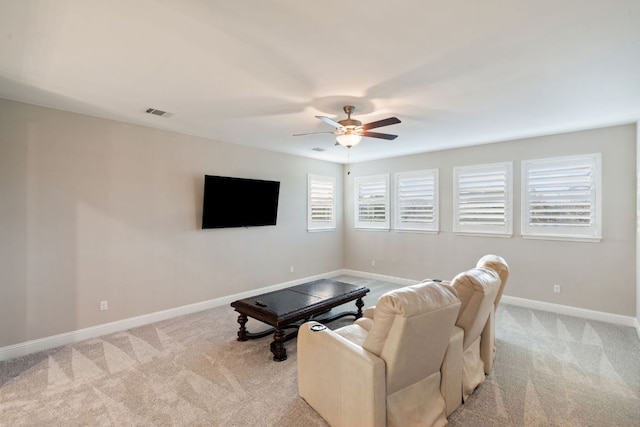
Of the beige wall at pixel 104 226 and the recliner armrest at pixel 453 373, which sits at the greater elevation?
the beige wall at pixel 104 226

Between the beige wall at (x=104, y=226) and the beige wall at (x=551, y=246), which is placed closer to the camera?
the beige wall at (x=104, y=226)

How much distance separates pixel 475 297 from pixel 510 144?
147 inches

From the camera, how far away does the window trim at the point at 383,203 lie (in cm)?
662

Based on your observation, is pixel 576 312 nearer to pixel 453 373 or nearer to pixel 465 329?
pixel 465 329

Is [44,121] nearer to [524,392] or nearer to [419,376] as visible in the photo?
[419,376]

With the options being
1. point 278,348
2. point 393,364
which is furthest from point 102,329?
point 393,364

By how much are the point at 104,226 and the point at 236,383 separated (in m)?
2.64

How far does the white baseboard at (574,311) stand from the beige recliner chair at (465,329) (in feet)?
9.77

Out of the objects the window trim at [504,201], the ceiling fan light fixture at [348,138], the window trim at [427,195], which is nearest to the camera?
the ceiling fan light fixture at [348,138]

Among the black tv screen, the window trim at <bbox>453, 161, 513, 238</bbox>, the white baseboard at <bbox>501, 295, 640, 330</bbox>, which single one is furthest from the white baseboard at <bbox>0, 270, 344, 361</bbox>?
the white baseboard at <bbox>501, 295, 640, 330</bbox>

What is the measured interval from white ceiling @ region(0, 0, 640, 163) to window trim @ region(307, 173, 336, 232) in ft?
8.79

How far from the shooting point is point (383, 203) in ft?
22.0

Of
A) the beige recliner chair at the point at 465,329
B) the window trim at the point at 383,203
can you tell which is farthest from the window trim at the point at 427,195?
the beige recliner chair at the point at 465,329

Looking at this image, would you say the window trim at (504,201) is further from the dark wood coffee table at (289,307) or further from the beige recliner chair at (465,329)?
the beige recliner chair at (465,329)
